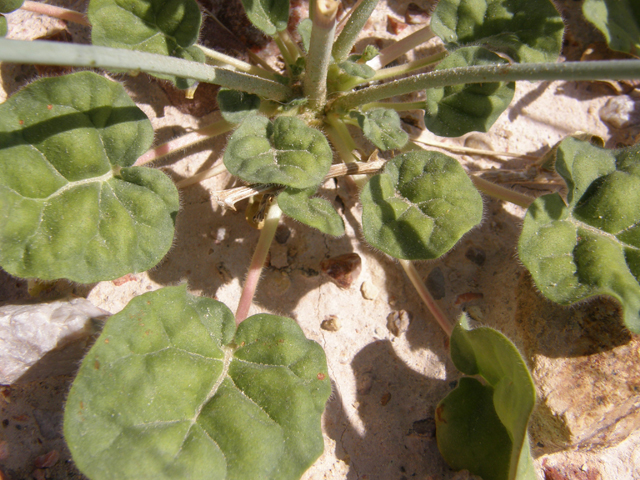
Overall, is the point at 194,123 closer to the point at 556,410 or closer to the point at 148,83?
the point at 148,83

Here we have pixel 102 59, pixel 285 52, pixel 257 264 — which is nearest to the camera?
pixel 102 59

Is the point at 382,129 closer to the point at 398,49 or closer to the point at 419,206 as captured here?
the point at 419,206

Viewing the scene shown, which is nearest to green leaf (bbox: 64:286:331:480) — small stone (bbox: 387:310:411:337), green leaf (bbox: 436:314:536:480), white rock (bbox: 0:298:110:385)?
white rock (bbox: 0:298:110:385)

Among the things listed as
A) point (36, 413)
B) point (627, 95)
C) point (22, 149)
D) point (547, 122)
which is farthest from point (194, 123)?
point (627, 95)

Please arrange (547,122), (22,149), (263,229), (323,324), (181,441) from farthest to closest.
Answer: (547,122), (323,324), (263,229), (22,149), (181,441)

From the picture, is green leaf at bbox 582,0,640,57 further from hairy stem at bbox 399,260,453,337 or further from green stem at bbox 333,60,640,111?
hairy stem at bbox 399,260,453,337

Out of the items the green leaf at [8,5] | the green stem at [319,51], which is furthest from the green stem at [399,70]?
the green leaf at [8,5]

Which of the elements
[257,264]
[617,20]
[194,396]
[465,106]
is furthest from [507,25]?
[194,396]
